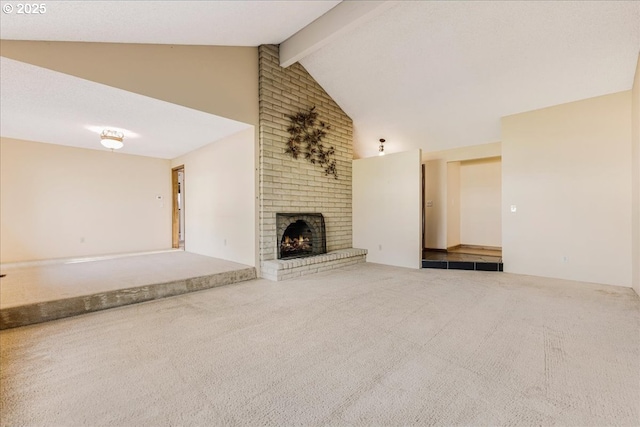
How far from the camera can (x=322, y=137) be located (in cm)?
580

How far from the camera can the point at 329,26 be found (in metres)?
3.96

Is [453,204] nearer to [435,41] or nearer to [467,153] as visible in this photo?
[467,153]

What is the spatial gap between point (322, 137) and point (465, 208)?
14.5ft

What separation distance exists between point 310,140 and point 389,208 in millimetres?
2176

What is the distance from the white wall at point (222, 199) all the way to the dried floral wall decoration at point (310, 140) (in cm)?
84

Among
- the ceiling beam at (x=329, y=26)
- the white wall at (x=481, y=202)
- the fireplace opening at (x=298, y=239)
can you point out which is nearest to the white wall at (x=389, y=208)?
the fireplace opening at (x=298, y=239)

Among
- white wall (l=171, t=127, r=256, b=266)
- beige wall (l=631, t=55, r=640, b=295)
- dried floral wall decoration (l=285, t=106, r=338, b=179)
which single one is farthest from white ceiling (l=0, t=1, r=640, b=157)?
white wall (l=171, t=127, r=256, b=266)

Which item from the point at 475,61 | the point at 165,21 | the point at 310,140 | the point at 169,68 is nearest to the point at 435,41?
the point at 475,61

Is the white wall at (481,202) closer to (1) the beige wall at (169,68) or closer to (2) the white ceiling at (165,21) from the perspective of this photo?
(2) the white ceiling at (165,21)

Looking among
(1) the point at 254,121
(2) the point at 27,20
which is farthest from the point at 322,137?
(2) the point at 27,20

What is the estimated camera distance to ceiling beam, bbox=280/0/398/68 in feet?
11.6

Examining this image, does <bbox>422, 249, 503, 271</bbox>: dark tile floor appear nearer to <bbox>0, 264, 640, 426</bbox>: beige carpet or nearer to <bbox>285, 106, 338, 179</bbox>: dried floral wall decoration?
<bbox>0, 264, 640, 426</bbox>: beige carpet

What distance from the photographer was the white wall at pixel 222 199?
4766 millimetres

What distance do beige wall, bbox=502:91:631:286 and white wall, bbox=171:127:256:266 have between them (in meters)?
4.60
